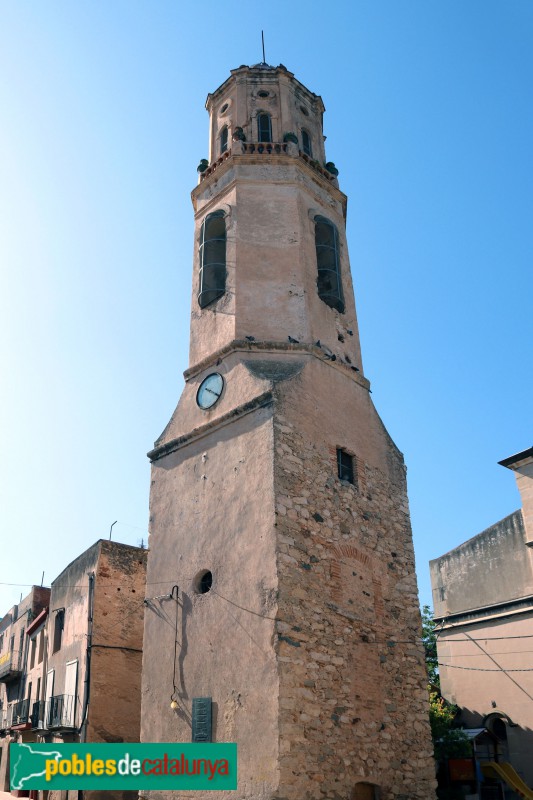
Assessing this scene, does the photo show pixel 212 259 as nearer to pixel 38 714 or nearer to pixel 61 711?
pixel 61 711

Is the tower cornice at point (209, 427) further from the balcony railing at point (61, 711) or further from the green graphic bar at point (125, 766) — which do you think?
the balcony railing at point (61, 711)

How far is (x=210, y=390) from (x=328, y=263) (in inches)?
153

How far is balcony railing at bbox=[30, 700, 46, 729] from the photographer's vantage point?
18933 millimetres

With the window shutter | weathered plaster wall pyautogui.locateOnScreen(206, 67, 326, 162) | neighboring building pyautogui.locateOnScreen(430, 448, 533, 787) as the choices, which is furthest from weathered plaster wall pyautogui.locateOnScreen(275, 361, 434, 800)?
weathered plaster wall pyautogui.locateOnScreen(206, 67, 326, 162)

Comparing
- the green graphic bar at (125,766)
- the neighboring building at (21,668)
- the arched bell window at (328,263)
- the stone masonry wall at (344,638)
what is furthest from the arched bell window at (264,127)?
the neighboring building at (21,668)

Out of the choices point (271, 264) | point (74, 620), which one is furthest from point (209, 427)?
point (74, 620)

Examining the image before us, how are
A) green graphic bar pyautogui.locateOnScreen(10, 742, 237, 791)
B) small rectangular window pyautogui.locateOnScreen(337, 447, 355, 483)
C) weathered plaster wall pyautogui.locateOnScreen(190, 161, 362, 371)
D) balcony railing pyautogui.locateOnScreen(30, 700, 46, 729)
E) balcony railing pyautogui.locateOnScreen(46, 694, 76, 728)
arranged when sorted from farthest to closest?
1. balcony railing pyautogui.locateOnScreen(30, 700, 46, 729)
2. balcony railing pyautogui.locateOnScreen(46, 694, 76, 728)
3. weathered plaster wall pyautogui.locateOnScreen(190, 161, 362, 371)
4. small rectangular window pyautogui.locateOnScreen(337, 447, 355, 483)
5. green graphic bar pyautogui.locateOnScreen(10, 742, 237, 791)

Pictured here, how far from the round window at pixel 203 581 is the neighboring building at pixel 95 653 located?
659cm

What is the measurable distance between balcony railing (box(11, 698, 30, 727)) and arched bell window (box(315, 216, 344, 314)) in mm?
15995

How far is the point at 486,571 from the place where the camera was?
18.7 meters

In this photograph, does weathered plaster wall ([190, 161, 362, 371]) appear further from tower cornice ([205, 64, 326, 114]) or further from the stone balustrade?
tower cornice ([205, 64, 326, 114])

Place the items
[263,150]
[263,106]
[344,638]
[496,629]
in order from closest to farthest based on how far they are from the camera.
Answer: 1. [344,638]
2. [263,150]
3. [263,106]
4. [496,629]

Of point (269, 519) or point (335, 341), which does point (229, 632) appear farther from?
point (335, 341)

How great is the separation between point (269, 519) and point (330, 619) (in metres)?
1.78
